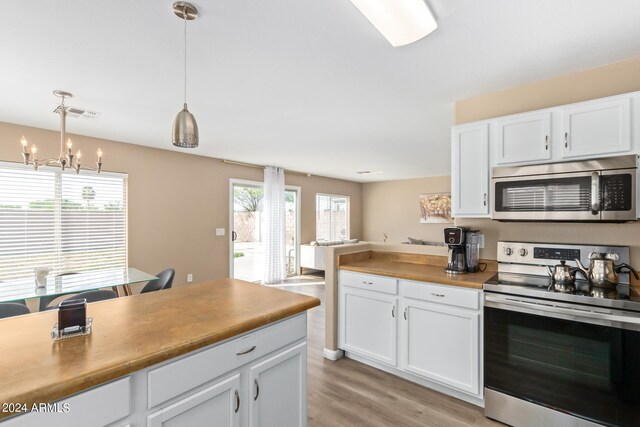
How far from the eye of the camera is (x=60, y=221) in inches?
149

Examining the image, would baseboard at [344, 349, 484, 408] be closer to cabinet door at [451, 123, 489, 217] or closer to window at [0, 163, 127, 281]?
cabinet door at [451, 123, 489, 217]

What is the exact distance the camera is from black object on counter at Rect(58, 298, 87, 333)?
119cm

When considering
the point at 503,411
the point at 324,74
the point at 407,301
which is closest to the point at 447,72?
the point at 324,74

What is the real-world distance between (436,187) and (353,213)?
96.8 inches

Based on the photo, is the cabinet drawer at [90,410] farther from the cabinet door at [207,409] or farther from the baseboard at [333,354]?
the baseboard at [333,354]

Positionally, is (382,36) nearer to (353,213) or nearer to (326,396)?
(326,396)

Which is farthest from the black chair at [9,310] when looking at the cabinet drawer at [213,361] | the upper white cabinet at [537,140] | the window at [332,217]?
the window at [332,217]

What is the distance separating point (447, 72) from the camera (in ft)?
7.39

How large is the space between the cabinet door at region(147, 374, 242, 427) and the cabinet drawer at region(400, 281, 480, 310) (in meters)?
1.59

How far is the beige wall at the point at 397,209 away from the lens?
8234mm

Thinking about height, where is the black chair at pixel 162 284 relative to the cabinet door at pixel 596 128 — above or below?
below

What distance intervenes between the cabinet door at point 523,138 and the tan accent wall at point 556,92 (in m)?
0.27

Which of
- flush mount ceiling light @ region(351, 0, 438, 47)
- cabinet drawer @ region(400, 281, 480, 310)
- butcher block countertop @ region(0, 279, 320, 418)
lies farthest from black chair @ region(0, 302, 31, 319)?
flush mount ceiling light @ region(351, 0, 438, 47)

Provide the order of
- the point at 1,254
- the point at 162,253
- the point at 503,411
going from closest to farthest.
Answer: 1. the point at 503,411
2. the point at 1,254
3. the point at 162,253
